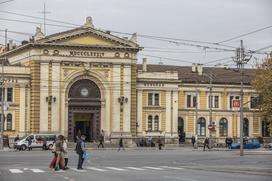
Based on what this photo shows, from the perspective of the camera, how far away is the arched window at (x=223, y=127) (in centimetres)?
10338

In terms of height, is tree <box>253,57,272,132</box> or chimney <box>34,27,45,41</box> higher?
chimney <box>34,27,45,41</box>

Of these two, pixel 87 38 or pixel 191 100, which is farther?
pixel 191 100

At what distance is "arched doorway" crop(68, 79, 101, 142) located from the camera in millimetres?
91438

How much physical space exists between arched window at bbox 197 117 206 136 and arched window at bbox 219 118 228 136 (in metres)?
2.31

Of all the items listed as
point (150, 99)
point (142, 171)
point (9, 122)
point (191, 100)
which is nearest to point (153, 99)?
point (150, 99)

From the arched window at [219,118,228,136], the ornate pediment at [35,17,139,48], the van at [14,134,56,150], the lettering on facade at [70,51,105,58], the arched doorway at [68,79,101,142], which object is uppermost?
the ornate pediment at [35,17,139,48]

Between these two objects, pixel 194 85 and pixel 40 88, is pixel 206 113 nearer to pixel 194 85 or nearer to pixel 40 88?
pixel 194 85

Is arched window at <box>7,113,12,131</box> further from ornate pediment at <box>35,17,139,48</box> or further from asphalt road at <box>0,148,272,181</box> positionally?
asphalt road at <box>0,148,272,181</box>

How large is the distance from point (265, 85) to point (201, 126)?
26.1 m

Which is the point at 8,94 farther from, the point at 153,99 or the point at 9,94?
the point at 153,99

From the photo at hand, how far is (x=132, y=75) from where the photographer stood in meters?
94.0

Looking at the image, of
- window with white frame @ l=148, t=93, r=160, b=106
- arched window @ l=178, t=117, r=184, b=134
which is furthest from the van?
arched window @ l=178, t=117, r=184, b=134

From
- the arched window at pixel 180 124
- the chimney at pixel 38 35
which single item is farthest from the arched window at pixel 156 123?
the chimney at pixel 38 35

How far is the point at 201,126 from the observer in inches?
4060
